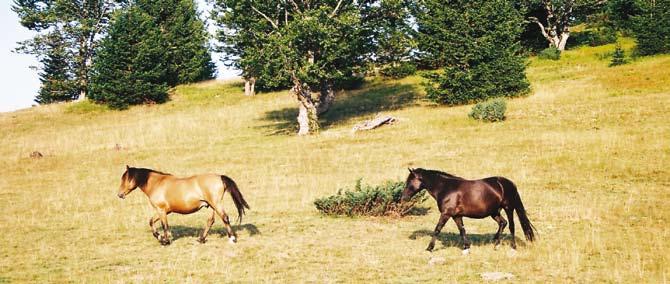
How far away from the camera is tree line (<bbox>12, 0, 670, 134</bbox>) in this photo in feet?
128

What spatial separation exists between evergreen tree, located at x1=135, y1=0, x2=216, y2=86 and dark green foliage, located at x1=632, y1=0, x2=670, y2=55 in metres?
44.3

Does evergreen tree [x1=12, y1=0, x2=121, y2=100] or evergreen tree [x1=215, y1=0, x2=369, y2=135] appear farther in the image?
evergreen tree [x1=12, y1=0, x2=121, y2=100]

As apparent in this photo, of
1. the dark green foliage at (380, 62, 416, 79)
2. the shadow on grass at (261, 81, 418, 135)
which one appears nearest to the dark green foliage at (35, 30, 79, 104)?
the shadow on grass at (261, 81, 418, 135)

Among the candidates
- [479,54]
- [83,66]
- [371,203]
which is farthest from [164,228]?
[83,66]

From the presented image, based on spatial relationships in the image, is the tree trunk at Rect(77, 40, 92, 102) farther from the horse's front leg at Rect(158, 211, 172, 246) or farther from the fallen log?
the horse's front leg at Rect(158, 211, 172, 246)

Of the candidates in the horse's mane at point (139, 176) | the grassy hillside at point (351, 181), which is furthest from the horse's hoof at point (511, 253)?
the horse's mane at point (139, 176)

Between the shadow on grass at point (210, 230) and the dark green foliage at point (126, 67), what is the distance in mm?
43478

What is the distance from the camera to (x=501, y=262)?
12.7 m

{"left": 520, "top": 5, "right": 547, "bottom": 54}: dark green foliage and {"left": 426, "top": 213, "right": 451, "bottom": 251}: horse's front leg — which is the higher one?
{"left": 520, "top": 5, "right": 547, "bottom": 54}: dark green foliage

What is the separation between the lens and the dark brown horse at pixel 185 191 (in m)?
14.6

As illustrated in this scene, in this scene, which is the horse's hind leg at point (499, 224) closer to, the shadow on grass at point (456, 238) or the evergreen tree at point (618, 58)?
the shadow on grass at point (456, 238)

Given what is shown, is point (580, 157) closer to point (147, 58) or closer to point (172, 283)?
point (172, 283)

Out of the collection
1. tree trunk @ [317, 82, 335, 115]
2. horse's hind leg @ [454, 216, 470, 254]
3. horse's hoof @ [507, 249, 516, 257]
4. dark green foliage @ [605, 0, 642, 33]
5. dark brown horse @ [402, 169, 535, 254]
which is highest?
dark green foliage @ [605, 0, 642, 33]

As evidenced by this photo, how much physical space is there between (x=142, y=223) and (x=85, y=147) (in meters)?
23.9
